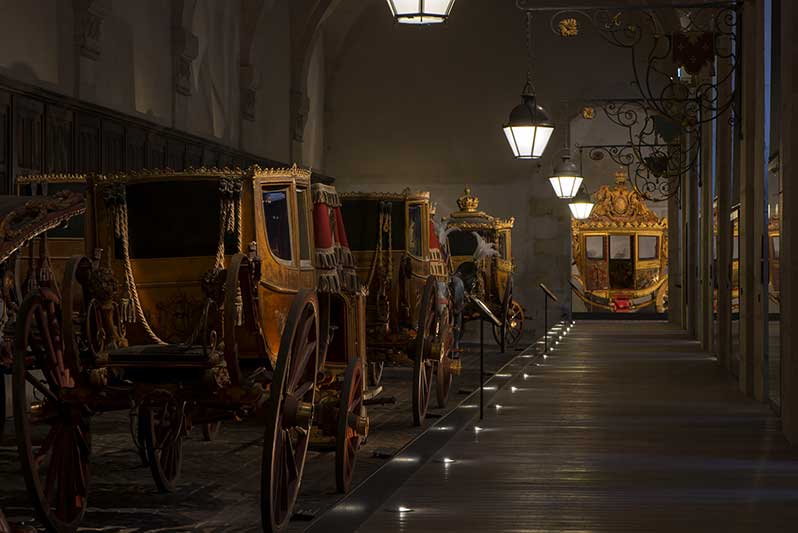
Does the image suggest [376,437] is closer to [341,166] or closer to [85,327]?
[85,327]

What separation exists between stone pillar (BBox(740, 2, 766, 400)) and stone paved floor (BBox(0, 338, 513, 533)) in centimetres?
328

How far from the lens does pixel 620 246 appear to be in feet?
128

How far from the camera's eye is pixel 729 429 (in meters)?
10.3

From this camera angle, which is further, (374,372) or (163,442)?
(374,372)

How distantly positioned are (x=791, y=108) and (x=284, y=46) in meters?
18.1

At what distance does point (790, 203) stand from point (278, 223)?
3.67 metres

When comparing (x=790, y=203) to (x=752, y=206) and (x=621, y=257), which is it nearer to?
(x=752, y=206)

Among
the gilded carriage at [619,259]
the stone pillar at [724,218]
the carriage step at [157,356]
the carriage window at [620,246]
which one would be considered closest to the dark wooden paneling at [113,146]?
the stone pillar at [724,218]

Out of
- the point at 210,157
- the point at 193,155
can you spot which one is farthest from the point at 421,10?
the point at 210,157

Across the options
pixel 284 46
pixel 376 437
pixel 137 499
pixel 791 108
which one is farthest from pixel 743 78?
pixel 284 46

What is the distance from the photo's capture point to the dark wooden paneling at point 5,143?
13461 mm

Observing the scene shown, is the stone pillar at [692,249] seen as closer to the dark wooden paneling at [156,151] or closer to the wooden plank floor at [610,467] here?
the dark wooden paneling at [156,151]

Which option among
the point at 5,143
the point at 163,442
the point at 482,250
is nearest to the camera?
the point at 163,442

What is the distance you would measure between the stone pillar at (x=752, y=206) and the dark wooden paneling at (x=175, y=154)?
27.9 ft
